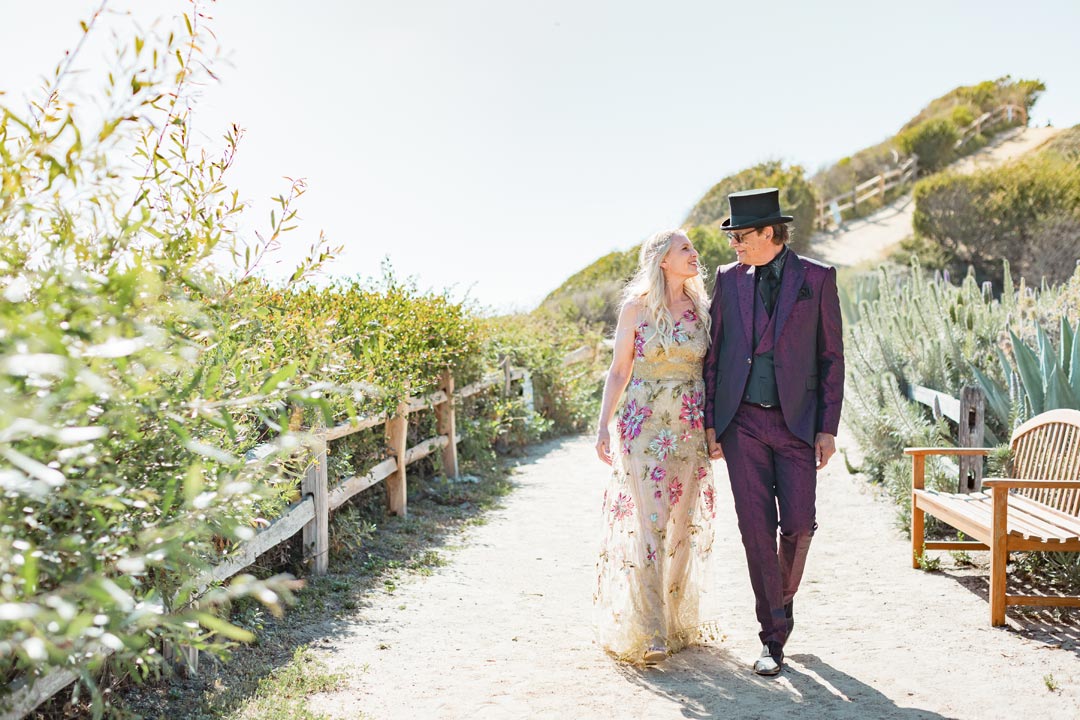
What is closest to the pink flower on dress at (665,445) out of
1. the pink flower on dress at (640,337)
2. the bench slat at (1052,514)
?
the pink flower on dress at (640,337)

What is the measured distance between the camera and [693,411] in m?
4.23

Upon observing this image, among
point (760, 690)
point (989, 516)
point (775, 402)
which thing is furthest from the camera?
point (989, 516)

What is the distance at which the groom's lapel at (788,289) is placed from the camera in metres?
3.95

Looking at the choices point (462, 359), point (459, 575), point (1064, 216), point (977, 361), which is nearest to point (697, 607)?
point (459, 575)

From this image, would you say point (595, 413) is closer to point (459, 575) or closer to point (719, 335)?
point (459, 575)

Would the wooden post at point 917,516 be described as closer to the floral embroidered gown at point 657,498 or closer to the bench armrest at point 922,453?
the bench armrest at point 922,453

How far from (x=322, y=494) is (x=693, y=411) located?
92.8 inches

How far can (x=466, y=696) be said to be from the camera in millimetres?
3863

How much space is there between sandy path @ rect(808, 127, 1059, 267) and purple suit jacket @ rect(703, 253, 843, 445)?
27.3 m

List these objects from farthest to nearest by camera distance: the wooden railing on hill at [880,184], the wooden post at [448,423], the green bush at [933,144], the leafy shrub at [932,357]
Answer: the green bush at [933,144]
the wooden railing on hill at [880,184]
the wooden post at [448,423]
the leafy shrub at [932,357]

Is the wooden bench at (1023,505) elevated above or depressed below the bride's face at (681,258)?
below

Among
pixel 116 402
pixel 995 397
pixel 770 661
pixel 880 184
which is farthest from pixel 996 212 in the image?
pixel 116 402

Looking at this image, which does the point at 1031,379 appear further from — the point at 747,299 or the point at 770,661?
the point at 770,661

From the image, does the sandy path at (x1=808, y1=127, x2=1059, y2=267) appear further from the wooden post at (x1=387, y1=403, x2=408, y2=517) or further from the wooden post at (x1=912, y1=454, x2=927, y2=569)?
the wooden post at (x1=387, y1=403, x2=408, y2=517)
